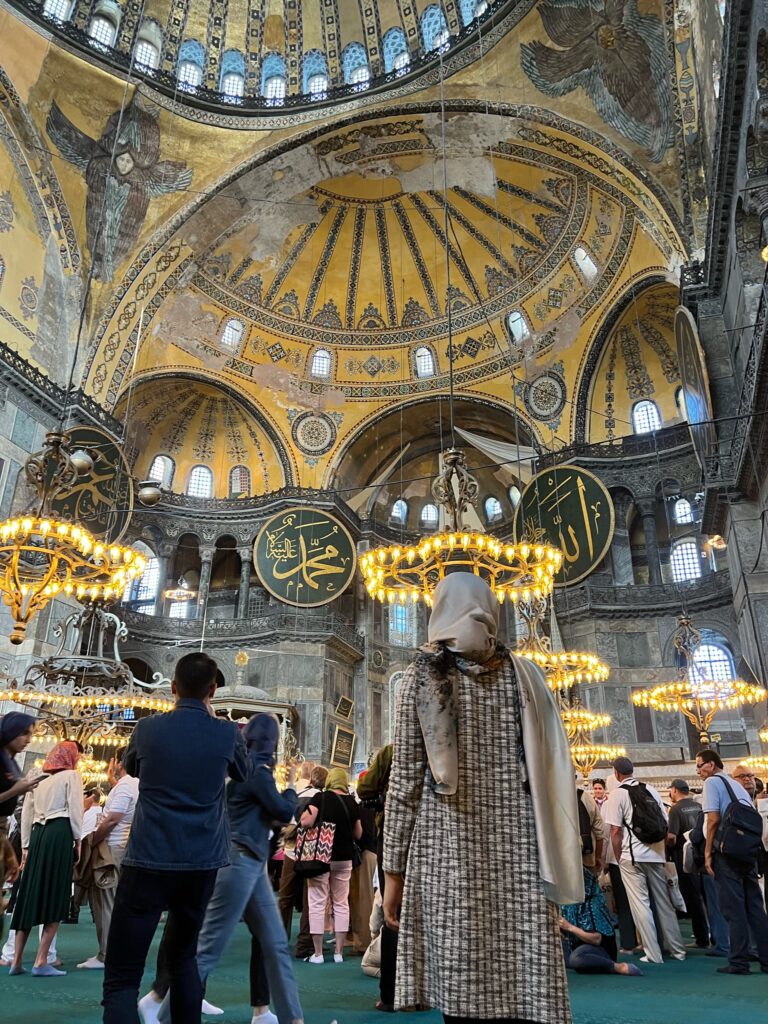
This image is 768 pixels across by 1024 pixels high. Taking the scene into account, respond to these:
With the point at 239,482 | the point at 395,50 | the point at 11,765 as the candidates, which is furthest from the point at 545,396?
the point at 11,765

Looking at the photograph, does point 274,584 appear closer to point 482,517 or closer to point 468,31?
point 482,517

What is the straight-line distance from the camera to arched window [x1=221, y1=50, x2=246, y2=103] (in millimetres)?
16453

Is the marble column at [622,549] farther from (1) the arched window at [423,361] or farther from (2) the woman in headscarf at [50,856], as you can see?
(2) the woman in headscarf at [50,856]

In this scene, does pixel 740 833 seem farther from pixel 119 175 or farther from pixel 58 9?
pixel 58 9

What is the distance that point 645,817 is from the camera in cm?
473

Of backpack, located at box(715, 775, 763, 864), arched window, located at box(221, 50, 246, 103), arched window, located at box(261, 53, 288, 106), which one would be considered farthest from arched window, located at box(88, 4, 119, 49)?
backpack, located at box(715, 775, 763, 864)

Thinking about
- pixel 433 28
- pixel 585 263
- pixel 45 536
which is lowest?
pixel 45 536

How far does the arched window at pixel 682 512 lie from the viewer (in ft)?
56.7

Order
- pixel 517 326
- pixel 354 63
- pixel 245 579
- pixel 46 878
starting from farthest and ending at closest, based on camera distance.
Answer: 1. pixel 245 579
2. pixel 517 326
3. pixel 354 63
4. pixel 46 878

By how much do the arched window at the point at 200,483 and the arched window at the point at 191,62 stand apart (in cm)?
914

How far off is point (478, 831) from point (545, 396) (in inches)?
672

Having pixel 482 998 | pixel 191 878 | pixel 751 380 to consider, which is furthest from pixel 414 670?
pixel 751 380

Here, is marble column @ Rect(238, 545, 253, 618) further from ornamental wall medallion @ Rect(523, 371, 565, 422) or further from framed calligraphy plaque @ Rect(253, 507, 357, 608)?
ornamental wall medallion @ Rect(523, 371, 565, 422)

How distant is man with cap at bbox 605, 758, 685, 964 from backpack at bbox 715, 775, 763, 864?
50 cm
